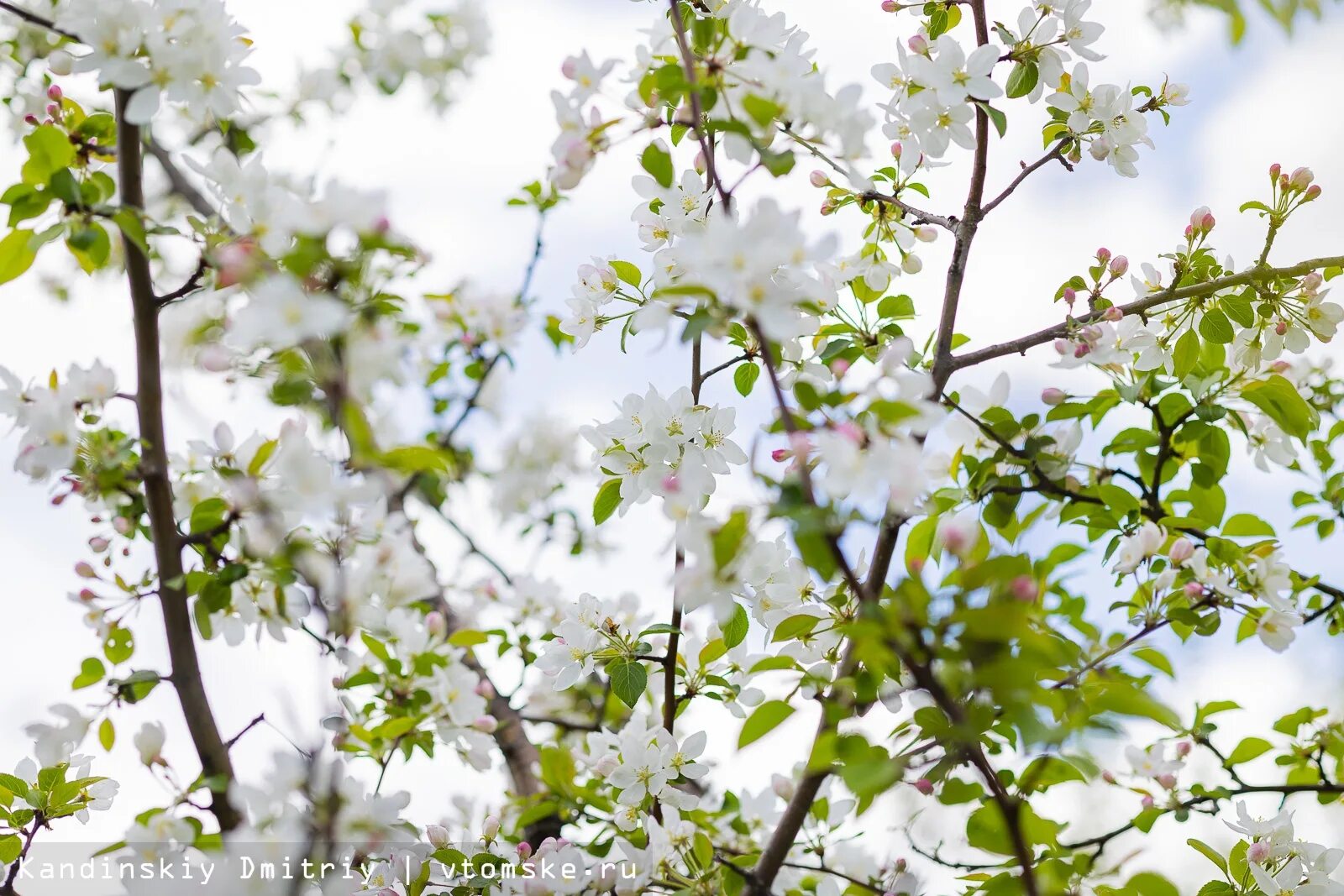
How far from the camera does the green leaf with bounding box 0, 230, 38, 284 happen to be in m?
1.22

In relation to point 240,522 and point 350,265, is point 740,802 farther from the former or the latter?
point 350,265

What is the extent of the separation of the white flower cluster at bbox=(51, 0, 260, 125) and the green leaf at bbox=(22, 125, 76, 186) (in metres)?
0.08

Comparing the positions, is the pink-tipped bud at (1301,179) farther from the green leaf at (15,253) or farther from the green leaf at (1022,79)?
the green leaf at (15,253)

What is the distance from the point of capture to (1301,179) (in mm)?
1579

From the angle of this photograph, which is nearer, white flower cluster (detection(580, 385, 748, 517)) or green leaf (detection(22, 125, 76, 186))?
green leaf (detection(22, 125, 76, 186))

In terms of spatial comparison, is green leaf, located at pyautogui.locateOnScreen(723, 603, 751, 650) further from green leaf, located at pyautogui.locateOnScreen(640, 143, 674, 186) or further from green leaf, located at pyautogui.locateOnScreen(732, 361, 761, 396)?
green leaf, located at pyautogui.locateOnScreen(640, 143, 674, 186)

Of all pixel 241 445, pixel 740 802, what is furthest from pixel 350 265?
pixel 740 802

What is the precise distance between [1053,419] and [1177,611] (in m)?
0.36

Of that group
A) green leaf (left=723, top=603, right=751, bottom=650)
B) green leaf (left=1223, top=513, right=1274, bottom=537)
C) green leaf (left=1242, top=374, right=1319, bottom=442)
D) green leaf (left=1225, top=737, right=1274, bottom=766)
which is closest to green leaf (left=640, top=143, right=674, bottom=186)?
green leaf (left=723, top=603, right=751, bottom=650)

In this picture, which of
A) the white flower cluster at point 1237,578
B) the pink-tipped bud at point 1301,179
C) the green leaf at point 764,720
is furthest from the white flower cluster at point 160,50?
the pink-tipped bud at point 1301,179

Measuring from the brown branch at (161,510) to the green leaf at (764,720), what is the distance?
0.62m

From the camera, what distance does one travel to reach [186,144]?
10.1 feet

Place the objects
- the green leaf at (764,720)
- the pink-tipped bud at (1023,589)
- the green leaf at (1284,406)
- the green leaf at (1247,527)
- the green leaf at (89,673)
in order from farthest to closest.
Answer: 1. the green leaf at (1247,527)
2. the green leaf at (1284,406)
3. the green leaf at (89,673)
4. the green leaf at (764,720)
5. the pink-tipped bud at (1023,589)

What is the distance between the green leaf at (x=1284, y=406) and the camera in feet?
5.19
